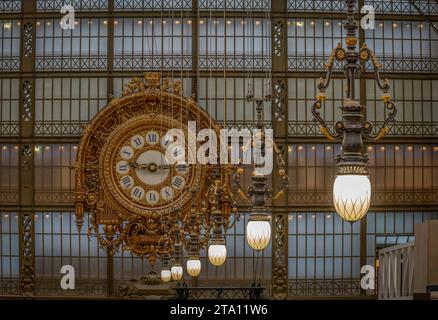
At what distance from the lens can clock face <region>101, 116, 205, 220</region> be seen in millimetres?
35031

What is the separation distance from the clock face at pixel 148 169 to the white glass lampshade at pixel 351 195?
26736 mm

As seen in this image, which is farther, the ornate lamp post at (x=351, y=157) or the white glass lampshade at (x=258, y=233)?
the white glass lampshade at (x=258, y=233)

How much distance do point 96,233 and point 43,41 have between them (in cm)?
683

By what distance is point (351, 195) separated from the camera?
324 inches

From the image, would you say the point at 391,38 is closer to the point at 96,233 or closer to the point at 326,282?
the point at 326,282

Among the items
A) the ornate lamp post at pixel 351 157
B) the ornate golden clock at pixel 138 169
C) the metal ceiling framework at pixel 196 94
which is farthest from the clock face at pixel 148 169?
the ornate lamp post at pixel 351 157

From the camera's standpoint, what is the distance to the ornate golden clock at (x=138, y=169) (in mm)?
34844

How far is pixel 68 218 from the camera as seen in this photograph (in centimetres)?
3619

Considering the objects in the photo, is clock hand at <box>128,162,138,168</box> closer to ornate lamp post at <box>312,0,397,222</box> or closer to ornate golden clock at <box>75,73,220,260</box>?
ornate golden clock at <box>75,73,220,260</box>

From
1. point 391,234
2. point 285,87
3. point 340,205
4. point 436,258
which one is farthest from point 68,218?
point 340,205

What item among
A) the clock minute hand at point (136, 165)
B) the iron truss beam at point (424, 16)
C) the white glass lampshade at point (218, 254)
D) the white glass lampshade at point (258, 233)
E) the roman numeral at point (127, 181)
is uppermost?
the iron truss beam at point (424, 16)

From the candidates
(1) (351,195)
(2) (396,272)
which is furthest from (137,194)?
(1) (351,195)

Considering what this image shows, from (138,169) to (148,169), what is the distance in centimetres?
34

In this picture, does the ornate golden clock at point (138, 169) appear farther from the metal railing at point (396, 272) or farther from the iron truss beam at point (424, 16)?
the iron truss beam at point (424, 16)
